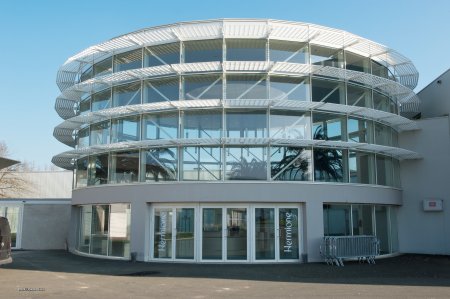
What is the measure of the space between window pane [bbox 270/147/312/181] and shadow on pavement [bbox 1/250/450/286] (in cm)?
341

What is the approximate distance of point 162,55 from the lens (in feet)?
65.9

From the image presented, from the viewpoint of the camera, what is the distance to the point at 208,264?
56.6 ft

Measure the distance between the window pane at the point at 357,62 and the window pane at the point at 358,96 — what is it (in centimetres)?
96

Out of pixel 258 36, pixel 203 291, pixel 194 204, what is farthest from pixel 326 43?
pixel 203 291

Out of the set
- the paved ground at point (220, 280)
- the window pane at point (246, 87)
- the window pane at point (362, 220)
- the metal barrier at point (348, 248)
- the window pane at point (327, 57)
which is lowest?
the paved ground at point (220, 280)

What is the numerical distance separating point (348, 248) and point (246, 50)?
8.91 m

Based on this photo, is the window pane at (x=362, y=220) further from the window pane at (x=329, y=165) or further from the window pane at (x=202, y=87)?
the window pane at (x=202, y=87)

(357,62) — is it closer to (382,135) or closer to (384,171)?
(382,135)

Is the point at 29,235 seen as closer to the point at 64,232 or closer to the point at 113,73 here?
the point at 64,232

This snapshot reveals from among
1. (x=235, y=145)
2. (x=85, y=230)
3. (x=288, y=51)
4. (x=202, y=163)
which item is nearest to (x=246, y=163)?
(x=235, y=145)

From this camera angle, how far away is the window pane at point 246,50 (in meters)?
19.2

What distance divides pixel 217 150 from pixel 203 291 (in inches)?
298

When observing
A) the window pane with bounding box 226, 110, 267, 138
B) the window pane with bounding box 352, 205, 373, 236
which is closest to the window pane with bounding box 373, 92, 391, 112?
the window pane with bounding box 352, 205, 373, 236

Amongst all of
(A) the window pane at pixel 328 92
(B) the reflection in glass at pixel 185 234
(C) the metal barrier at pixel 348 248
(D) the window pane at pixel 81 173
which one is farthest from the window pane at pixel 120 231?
(A) the window pane at pixel 328 92
